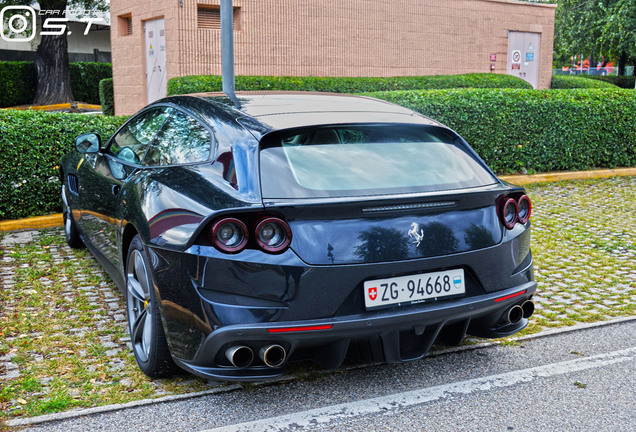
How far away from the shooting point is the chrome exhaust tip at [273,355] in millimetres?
3055

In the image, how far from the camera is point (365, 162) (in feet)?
11.5

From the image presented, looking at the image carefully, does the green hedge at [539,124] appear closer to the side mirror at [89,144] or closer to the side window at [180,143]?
the side mirror at [89,144]

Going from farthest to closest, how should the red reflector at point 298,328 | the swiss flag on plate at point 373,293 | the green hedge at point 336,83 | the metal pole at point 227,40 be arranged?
the green hedge at point 336,83 < the metal pole at point 227,40 < the swiss flag on plate at point 373,293 < the red reflector at point 298,328

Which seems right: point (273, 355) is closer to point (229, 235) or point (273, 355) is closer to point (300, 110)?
point (229, 235)

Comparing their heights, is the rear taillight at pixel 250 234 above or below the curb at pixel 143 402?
above

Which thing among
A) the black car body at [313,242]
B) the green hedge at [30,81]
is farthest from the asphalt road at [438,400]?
the green hedge at [30,81]

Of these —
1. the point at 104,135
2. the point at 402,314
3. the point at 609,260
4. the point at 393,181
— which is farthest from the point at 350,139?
the point at 104,135

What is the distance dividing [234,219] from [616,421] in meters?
2.09

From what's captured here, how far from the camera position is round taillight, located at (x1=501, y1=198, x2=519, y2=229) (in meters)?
3.59

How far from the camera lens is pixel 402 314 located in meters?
3.18

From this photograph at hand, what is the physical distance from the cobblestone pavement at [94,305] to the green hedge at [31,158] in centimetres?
50

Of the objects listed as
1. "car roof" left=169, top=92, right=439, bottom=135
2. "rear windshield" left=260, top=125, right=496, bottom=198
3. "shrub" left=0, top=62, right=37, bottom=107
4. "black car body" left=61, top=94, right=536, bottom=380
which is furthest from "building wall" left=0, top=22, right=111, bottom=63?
"rear windshield" left=260, top=125, right=496, bottom=198

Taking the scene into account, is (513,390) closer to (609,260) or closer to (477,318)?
→ (477,318)

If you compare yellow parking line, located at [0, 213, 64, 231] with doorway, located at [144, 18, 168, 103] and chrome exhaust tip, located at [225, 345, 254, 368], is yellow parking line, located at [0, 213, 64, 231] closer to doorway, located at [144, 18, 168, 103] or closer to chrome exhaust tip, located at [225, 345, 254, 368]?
chrome exhaust tip, located at [225, 345, 254, 368]
